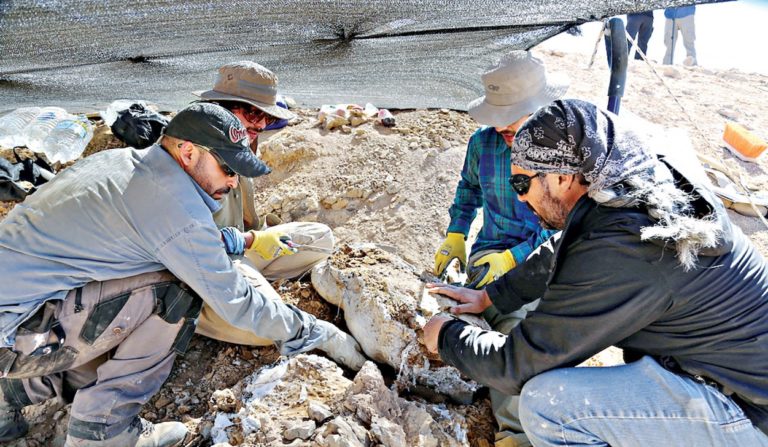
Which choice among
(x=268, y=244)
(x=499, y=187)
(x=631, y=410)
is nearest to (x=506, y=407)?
(x=631, y=410)

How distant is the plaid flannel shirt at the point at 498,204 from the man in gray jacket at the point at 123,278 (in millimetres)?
1126

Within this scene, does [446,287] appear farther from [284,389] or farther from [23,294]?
[23,294]

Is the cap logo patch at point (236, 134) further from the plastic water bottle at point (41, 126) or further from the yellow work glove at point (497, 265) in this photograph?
the plastic water bottle at point (41, 126)

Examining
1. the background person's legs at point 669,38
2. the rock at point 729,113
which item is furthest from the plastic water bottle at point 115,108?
the background person's legs at point 669,38

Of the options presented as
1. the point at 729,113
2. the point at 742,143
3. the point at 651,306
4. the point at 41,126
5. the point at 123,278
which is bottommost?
the point at 729,113

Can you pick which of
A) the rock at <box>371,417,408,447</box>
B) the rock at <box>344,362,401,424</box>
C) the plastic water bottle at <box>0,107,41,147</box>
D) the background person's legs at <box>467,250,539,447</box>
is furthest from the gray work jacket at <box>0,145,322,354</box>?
the plastic water bottle at <box>0,107,41,147</box>

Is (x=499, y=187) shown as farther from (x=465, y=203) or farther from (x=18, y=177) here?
(x=18, y=177)

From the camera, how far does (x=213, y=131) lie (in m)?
1.87

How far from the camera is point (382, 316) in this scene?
234cm

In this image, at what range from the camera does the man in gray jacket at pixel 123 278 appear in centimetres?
183

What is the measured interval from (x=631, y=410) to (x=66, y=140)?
429cm

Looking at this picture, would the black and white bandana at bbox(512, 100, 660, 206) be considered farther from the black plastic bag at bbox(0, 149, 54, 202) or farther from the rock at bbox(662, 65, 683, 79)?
the rock at bbox(662, 65, 683, 79)

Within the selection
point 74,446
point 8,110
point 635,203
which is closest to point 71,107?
point 8,110

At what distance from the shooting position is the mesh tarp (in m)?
2.38
